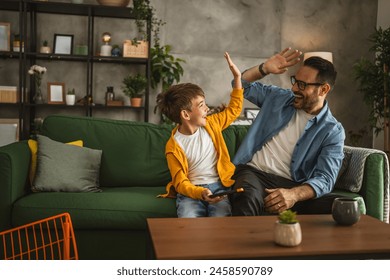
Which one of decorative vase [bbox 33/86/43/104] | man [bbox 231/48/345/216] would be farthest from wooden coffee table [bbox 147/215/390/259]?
decorative vase [bbox 33/86/43/104]

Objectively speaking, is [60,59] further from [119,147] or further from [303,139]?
[303,139]

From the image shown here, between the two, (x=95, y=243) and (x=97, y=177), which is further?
(x=97, y=177)

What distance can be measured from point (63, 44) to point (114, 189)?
3.14 metres

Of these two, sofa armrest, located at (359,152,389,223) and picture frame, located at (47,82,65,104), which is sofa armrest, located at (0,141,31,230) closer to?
sofa armrest, located at (359,152,389,223)

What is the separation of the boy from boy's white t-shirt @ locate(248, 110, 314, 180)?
176 mm

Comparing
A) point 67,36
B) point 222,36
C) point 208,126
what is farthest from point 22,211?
point 222,36

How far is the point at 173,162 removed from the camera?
2445 millimetres

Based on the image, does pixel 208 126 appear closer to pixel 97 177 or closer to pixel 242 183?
pixel 242 183

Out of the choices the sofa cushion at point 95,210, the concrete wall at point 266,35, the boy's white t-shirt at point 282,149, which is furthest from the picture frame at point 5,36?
the boy's white t-shirt at point 282,149

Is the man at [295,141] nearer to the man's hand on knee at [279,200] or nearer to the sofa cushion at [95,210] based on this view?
the man's hand on knee at [279,200]

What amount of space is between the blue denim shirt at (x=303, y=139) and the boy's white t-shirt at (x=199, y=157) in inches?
8.0

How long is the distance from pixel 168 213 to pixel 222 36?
387 cm

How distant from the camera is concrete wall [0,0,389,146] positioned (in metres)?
5.73
